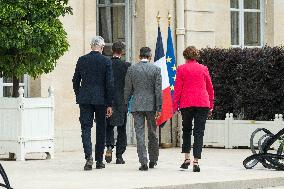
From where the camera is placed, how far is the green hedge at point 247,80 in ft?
70.6

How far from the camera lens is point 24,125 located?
58.5ft

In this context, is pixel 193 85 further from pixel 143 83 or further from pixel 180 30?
pixel 180 30

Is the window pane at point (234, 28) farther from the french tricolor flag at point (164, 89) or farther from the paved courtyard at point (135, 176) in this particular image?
the paved courtyard at point (135, 176)

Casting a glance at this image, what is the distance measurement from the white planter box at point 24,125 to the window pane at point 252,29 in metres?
7.80

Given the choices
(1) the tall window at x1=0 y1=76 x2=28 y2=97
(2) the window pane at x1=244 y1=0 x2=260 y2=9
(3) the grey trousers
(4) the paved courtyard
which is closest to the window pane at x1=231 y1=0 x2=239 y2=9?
(2) the window pane at x1=244 y1=0 x2=260 y2=9

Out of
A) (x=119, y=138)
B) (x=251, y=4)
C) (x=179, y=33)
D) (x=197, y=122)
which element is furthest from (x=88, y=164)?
(x=251, y=4)

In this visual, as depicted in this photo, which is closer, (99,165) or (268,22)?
(99,165)

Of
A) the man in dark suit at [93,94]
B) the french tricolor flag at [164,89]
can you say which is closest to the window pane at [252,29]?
the french tricolor flag at [164,89]

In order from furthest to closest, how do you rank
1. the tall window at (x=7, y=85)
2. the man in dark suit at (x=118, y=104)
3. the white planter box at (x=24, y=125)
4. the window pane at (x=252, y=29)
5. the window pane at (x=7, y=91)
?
the window pane at (x=252, y=29) → the window pane at (x=7, y=91) → the tall window at (x=7, y=85) → the white planter box at (x=24, y=125) → the man in dark suit at (x=118, y=104)

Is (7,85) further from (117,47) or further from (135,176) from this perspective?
(135,176)

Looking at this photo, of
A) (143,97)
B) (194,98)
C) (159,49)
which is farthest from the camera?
(159,49)

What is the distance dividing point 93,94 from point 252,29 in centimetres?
1012

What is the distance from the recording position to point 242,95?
A: 21844 mm

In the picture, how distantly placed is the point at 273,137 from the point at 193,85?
1.60 meters
